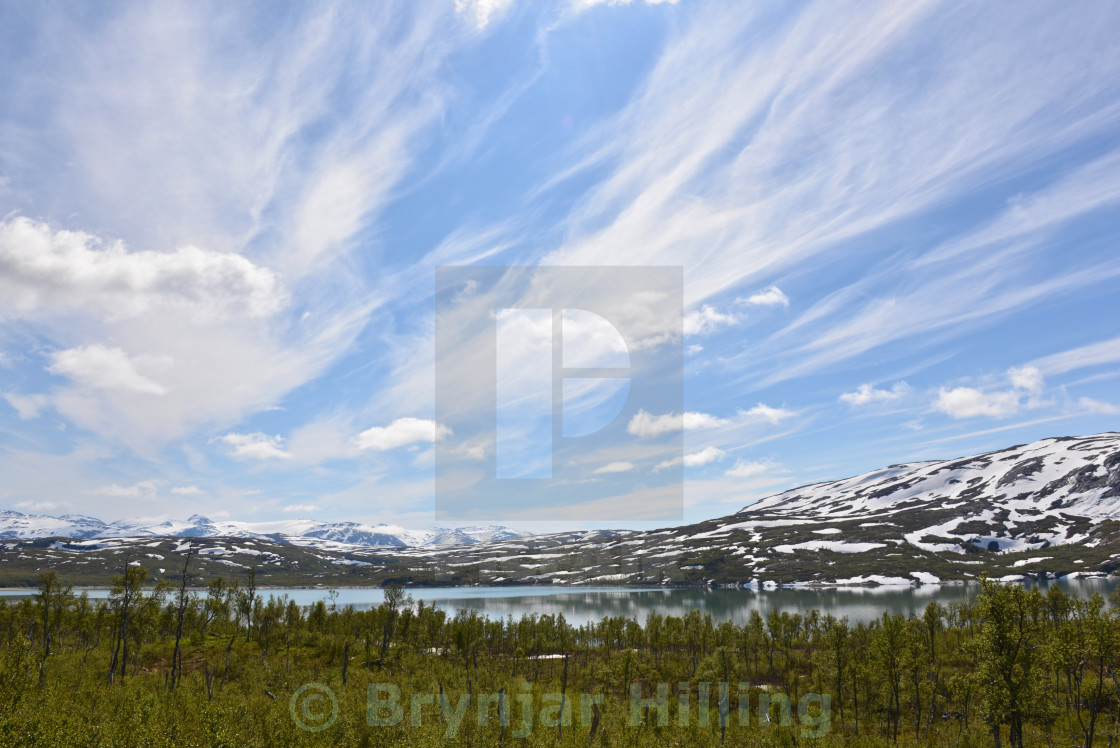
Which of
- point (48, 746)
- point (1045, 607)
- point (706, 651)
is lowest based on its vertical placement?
point (706, 651)

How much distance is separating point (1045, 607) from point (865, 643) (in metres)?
37.7

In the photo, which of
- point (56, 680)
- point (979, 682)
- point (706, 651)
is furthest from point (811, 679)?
point (56, 680)

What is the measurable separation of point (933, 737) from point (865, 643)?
29.5m

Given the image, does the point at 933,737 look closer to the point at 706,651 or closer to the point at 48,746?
the point at 706,651

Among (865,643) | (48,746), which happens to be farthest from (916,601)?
(48,746)

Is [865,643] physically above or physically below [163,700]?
below

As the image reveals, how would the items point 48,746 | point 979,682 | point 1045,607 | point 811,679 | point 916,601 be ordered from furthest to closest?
point 916,601 < point 1045,607 < point 811,679 < point 979,682 < point 48,746

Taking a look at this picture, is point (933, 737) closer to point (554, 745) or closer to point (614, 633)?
point (554, 745)

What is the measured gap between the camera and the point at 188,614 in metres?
96.9

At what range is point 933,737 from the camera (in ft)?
173

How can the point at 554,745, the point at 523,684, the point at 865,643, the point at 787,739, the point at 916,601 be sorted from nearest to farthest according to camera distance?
the point at 554,745 → the point at 787,739 → the point at 523,684 → the point at 865,643 → the point at 916,601

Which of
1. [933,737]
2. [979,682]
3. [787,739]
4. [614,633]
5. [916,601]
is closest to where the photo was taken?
[979,682]

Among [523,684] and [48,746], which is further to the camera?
[523,684]

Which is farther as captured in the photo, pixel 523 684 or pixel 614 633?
pixel 614 633
